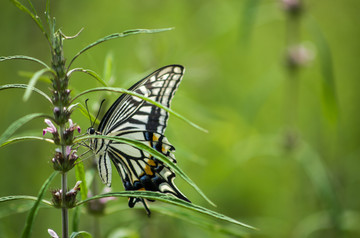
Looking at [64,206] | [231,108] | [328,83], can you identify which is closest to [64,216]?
[64,206]

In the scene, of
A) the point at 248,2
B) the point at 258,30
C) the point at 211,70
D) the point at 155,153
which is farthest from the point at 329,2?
the point at 155,153

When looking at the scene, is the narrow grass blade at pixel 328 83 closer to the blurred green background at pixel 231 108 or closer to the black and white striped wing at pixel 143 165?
the blurred green background at pixel 231 108

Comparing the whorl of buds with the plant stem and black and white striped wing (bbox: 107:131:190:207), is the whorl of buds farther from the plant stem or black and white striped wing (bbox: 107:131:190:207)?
black and white striped wing (bbox: 107:131:190:207)

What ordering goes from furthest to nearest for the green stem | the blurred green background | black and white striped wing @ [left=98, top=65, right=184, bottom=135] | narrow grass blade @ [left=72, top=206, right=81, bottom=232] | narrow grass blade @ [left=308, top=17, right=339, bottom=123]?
the blurred green background < narrow grass blade @ [left=308, top=17, right=339, bottom=123] < black and white striped wing @ [left=98, top=65, right=184, bottom=135] < narrow grass blade @ [left=72, top=206, right=81, bottom=232] < the green stem

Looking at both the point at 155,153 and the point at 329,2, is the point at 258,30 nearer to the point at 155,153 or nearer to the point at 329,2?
the point at 329,2

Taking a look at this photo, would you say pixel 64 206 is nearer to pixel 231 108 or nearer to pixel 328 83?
pixel 328 83

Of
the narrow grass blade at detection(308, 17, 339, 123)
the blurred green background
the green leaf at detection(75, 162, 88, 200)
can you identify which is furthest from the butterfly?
the narrow grass blade at detection(308, 17, 339, 123)

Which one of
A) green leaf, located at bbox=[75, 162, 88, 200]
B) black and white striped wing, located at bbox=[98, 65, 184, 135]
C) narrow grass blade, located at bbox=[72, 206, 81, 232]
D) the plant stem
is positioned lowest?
narrow grass blade, located at bbox=[72, 206, 81, 232]
